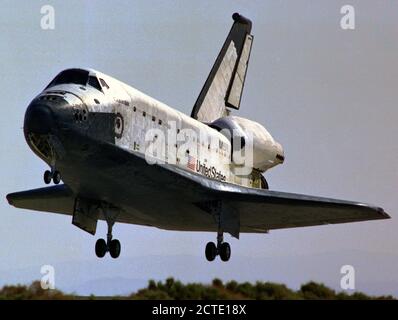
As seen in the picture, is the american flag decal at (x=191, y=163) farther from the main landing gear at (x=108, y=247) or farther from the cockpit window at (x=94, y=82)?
the cockpit window at (x=94, y=82)

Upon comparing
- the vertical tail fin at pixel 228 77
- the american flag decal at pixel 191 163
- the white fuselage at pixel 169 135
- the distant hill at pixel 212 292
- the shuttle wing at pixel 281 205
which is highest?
the vertical tail fin at pixel 228 77

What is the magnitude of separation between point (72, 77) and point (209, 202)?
4464 millimetres

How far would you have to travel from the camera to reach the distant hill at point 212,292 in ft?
68.5

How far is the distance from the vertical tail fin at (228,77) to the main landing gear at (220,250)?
20.3ft

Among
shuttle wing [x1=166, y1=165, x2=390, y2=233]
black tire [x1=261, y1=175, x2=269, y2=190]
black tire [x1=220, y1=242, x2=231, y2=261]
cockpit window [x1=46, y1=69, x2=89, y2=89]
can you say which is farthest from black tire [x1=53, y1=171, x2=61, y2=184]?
black tire [x1=261, y1=175, x2=269, y2=190]

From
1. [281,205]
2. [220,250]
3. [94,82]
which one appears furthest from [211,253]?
[94,82]

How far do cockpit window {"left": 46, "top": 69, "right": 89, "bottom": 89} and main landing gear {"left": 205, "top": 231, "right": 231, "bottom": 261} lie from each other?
4.88 metres

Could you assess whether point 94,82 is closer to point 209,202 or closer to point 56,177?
point 56,177

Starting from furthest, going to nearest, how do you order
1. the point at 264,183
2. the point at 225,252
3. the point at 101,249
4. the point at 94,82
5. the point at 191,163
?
the point at 264,183
the point at 101,249
the point at 191,163
the point at 225,252
the point at 94,82

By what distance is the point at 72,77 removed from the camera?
21.3 metres

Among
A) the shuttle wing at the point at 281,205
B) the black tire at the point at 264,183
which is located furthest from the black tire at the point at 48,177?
the black tire at the point at 264,183

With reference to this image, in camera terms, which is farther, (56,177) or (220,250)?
(220,250)

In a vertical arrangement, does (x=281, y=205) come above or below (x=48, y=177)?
below
